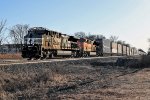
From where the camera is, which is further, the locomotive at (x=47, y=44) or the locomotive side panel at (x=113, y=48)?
the locomotive side panel at (x=113, y=48)

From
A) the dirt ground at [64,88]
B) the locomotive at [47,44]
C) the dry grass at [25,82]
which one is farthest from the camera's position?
the locomotive at [47,44]

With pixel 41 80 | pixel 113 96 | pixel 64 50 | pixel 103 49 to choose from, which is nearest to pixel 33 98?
pixel 113 96

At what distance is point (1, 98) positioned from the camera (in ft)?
41.5

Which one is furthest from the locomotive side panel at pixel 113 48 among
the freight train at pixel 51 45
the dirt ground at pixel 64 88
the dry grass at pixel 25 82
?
the dry grass at pixel 25 82

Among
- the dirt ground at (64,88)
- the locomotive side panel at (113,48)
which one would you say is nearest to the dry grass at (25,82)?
the dirt ground at (64,88)

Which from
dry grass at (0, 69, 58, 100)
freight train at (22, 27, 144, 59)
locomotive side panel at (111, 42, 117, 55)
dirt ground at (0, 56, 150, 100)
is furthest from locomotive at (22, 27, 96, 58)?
locomotive side panel at (111, 42, 117, 55)

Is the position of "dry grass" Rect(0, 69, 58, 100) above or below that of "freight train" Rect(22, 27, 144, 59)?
below

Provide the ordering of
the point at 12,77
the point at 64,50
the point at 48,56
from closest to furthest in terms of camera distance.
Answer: the point at 12,77
the point at 48,56
the point at 64,50

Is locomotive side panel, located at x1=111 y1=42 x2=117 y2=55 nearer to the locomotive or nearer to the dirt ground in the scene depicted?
the locomotive

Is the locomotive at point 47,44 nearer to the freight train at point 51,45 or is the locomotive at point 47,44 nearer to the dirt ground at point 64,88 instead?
the freight train at point 51,45

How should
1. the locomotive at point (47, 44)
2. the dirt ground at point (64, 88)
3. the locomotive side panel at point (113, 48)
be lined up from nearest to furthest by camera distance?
the dirt ground at point (64, 88) < the locomotive at point (47, 44) < the locomotive side panel at point (113, 48)

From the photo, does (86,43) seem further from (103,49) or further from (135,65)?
(135,65)

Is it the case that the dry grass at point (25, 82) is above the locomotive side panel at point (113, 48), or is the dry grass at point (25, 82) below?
below

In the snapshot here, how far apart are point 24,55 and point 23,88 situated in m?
22.6
